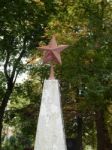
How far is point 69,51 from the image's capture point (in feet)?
70.2

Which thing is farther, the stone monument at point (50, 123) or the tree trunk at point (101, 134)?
the tree trunk at point (101, 134)

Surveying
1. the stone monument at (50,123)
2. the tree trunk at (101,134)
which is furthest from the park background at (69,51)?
the stone monument at (50,123)

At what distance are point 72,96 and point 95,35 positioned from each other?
4923mm

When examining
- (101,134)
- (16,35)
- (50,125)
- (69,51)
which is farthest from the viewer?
(16,35)

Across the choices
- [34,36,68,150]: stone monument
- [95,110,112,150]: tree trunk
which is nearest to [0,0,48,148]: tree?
[95,110,112,150]: tree trunk

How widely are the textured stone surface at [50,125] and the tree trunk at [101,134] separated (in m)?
12.2

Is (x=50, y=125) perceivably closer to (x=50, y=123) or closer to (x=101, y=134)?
(x=50, y=123)

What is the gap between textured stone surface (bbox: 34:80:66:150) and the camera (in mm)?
11773

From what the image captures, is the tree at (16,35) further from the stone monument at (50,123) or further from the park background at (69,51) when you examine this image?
the stone monument at (50,123)

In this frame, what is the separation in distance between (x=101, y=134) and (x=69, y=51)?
5.89 metres

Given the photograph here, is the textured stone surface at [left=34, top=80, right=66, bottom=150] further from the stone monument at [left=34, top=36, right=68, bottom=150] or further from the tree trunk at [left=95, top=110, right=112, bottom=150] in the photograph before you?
the tree trunk at [left=95, top=110, right=112, bottom=150]

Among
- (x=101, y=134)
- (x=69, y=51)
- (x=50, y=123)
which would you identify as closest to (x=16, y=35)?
(x=69, y=51)

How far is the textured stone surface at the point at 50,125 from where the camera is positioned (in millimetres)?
11773

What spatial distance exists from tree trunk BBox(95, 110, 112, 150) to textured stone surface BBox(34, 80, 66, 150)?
40.0ft
